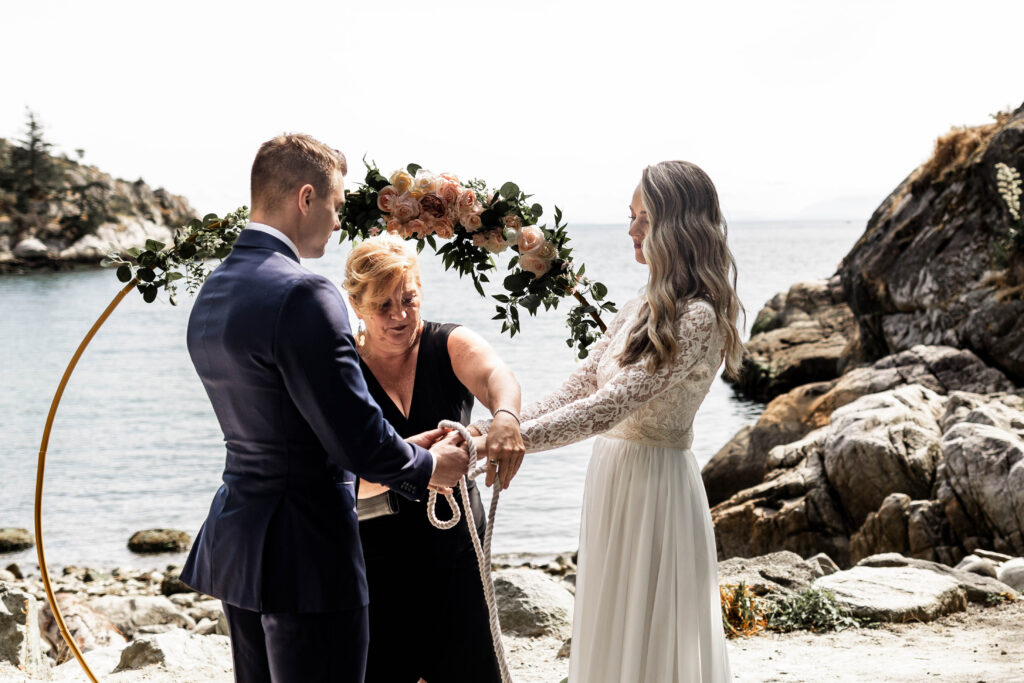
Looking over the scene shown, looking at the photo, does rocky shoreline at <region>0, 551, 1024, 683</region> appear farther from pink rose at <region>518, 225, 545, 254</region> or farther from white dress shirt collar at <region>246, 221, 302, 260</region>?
white dress shirt collar at <region>246, 221, 302, 260</region>

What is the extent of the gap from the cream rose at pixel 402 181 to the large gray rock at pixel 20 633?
12.2 ft

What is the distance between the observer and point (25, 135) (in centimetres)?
6538

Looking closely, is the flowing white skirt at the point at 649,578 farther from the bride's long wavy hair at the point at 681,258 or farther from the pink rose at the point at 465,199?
the pink rose at the point at 465,199

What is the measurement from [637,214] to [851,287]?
13.5 meters

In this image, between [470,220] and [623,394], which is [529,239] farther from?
[623,394]

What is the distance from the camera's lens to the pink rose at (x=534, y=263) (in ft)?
14.2

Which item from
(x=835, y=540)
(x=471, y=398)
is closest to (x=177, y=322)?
(x=835, y=540)

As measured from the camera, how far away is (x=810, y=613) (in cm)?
640

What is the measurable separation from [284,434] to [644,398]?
4.07ft

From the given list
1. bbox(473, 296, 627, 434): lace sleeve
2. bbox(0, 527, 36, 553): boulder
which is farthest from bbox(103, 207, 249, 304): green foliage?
bbox(0, 527, 36, 553): boulder

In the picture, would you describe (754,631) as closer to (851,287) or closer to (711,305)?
(711,305)

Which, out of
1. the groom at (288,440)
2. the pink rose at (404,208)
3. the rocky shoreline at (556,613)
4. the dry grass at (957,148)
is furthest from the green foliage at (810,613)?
the dry grass at (957,148)

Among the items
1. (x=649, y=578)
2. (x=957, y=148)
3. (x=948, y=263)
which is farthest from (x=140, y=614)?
(x=957, y=148)

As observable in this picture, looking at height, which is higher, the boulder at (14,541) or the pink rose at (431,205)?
the pink rose at (431,205)
